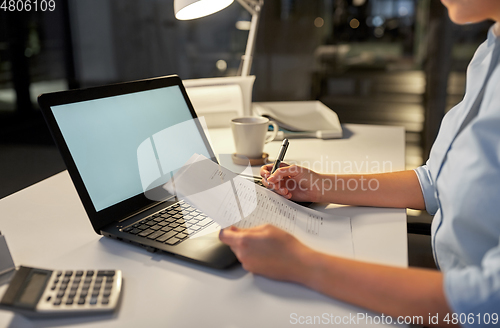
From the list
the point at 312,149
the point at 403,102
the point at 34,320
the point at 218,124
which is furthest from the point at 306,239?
the point at 403,102

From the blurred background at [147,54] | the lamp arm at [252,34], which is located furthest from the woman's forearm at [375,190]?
the blurred background at [147,54]

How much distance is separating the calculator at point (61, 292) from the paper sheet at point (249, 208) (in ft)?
0.61

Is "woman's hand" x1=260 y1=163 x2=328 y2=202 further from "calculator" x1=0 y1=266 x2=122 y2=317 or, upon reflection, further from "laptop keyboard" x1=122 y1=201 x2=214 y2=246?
"calculator" x1=0 y1=266 x2=122 y2=317

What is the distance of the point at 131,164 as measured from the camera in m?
0.76

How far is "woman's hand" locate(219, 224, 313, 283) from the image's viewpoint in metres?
0.53

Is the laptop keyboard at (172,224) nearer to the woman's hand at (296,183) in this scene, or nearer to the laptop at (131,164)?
the laptop at (131,164)

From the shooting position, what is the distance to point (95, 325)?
472 millimetres

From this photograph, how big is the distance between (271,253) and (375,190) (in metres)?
0.37

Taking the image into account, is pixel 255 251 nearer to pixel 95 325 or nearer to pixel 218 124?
pixel 95 325

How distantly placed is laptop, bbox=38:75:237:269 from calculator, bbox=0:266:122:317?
0.37 ft

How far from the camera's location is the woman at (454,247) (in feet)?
1.53

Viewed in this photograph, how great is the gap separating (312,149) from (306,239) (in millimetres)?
637

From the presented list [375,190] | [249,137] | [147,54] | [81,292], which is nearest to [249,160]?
[249,137]

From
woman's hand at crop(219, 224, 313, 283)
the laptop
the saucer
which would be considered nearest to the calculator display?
the laptop
